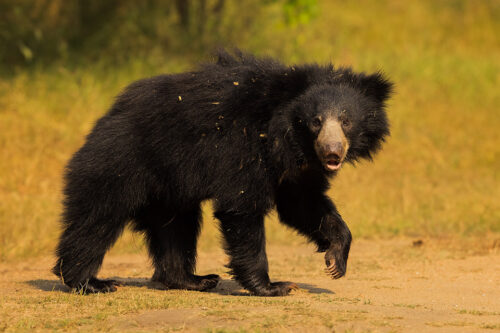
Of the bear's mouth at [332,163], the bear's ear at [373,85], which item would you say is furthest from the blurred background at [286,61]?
the bear's mouth at [332,163]

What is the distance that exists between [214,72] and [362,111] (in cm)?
97

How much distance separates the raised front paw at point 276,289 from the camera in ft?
16.6

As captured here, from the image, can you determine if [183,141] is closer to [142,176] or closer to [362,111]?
[142,176]

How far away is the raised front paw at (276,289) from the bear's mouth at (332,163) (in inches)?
32.8

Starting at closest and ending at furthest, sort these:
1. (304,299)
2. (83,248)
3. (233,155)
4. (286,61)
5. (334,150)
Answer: (334,150), (304,299), (233,155), (83,248), (286,61)

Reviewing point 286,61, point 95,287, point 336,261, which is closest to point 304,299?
point 336,261

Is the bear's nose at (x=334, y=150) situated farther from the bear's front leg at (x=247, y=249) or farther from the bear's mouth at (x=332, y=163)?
the bear's front leg at (x=247, y=249)

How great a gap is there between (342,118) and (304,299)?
3.64 feet

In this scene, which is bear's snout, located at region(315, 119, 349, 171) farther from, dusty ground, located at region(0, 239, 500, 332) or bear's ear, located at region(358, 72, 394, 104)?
dusty ground, located at region(0, 239, 500, 332)

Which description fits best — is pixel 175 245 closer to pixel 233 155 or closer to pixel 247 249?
pixel 247 249

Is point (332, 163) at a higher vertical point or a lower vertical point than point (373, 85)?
lower

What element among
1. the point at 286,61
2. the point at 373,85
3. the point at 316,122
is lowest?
the point at 316,122

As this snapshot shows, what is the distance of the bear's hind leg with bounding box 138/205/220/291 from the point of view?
5547 millimetres

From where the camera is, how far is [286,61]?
1236 cm
